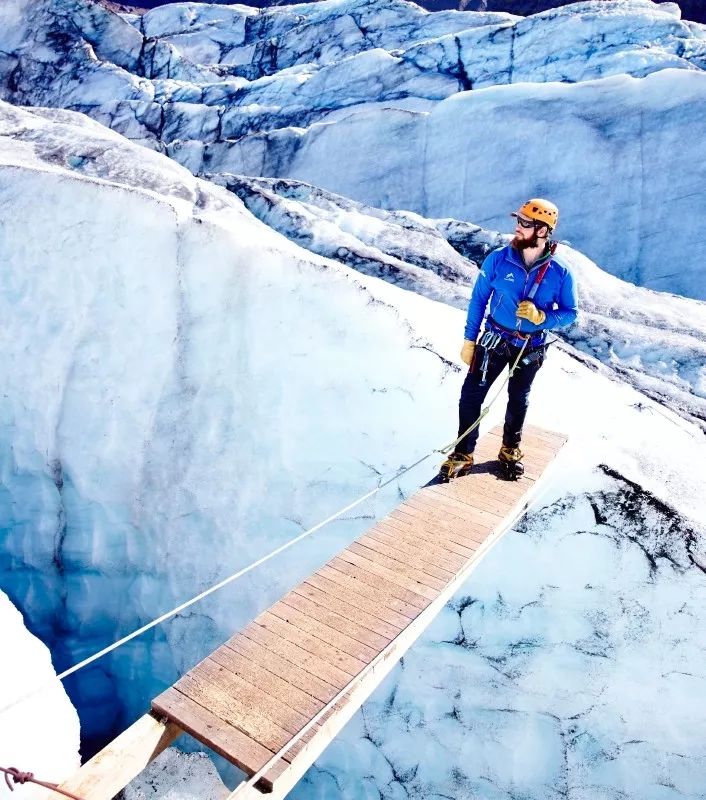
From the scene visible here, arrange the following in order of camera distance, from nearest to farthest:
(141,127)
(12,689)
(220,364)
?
(12,689) < (220,364) < (141,127)

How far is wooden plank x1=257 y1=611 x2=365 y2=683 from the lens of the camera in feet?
9.48

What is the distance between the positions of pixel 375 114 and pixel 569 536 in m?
16.6

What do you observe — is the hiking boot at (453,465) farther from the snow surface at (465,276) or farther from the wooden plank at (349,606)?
the snow surface at (465,276)

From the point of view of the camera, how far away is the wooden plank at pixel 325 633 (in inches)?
116

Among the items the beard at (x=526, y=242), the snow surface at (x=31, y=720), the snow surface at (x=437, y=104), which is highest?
the snow surface at (x=437, y=104)

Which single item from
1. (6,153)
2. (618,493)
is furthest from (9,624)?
(6,153)

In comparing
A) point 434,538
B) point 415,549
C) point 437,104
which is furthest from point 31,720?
point 437,104

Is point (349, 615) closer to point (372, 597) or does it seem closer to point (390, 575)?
point (372, 597)

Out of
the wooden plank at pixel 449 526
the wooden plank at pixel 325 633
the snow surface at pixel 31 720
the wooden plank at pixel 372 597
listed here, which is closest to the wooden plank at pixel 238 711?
the wooden plank at pixel 325 633

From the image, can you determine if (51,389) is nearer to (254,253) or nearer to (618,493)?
(254,253)

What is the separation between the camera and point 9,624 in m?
4.14

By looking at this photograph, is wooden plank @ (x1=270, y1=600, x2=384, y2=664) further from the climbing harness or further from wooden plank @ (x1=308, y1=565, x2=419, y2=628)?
the climbing harness

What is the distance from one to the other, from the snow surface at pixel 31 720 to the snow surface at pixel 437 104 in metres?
15.3

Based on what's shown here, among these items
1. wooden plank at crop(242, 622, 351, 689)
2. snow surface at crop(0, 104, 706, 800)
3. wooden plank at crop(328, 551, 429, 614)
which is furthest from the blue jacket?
wooden plank at crop(242, 622, 351, 689)
